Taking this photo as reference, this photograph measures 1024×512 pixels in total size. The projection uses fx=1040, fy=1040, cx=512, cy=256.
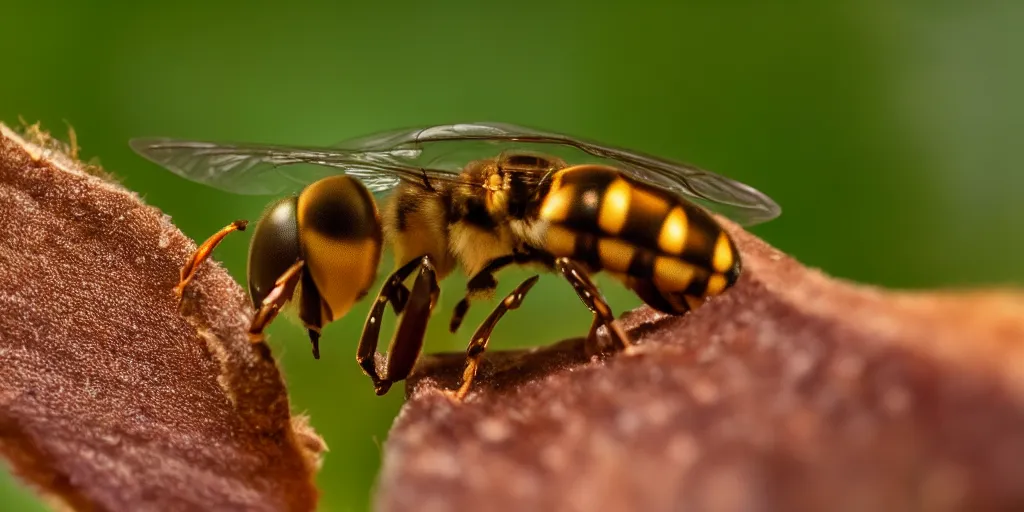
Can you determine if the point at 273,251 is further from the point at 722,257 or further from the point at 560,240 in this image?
the point at 722,257

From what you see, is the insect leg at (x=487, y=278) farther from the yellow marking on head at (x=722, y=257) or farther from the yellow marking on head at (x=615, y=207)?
the yellow marking on head at (x=722, y=257)

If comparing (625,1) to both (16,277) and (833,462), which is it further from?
(833,462)

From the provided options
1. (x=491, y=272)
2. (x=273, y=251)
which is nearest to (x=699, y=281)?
(x=491, y=272)

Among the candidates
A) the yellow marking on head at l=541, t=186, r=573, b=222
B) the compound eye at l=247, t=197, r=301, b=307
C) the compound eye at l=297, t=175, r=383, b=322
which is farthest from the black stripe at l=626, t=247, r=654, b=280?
the compound eye at l=247, t=197, r=301, b=307

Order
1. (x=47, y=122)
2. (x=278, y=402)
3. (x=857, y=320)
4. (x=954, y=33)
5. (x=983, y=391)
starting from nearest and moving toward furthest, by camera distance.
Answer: (x=983, y=391) < (x=857, y=320) < (x=278, y=402) < (x=47, y=122) < (x=954, y=33)

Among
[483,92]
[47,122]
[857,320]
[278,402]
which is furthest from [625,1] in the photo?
[857,320]

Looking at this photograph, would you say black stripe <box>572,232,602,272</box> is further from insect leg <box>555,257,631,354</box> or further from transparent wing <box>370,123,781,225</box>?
transparent wing <box>370,123,781,225</box>
